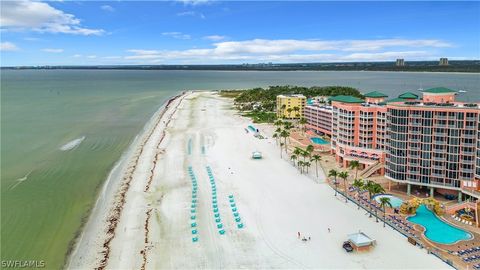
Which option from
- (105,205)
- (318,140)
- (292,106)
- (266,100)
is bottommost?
(105,205)

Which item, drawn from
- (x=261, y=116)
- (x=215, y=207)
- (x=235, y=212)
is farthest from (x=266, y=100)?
(x=235, y=212)

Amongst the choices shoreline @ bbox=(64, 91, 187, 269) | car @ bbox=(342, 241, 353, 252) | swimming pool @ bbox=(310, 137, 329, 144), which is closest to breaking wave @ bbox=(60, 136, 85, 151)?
shoreline @ bbox=(64, 91, 187, 269)

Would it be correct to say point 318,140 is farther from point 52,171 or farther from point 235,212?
point 52,171

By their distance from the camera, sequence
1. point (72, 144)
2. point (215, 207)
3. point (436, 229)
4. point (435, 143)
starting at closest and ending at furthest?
point (436, 229)
point (215, 207)
point (435, 143)
point (72, 144)

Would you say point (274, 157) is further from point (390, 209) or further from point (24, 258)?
point (24, 258)

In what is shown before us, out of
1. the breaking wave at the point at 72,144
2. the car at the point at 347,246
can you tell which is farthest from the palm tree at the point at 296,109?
the car at the point at 347,246

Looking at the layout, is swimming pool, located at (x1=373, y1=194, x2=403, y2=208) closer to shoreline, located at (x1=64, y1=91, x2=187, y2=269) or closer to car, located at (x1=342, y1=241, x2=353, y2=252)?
car, located at (x1=342, y1=241, x2=353, y2=252)
